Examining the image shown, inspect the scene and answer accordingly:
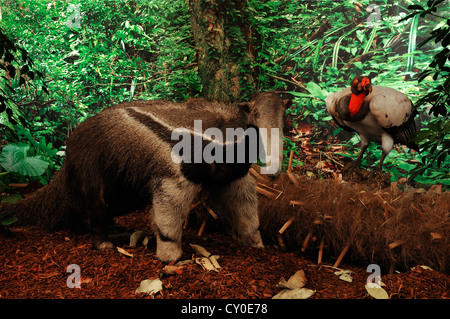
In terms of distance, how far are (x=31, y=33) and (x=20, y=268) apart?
10.6 feet

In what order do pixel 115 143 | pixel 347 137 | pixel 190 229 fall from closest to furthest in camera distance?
1. pixel 115 143
2. pixel 190 229
3. pixel 347 137

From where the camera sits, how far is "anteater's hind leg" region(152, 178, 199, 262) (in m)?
2.52

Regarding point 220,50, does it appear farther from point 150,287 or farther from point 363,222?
point 150,287

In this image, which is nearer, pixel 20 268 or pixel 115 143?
pixel 20 268

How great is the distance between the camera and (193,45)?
15.4 ft

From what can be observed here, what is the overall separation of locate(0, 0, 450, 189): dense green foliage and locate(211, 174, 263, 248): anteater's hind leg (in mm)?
1845

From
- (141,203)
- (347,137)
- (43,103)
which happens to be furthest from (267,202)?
(43,103)

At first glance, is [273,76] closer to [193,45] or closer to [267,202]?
[193,45]

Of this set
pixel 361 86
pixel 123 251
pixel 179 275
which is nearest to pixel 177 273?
pixel 179 275

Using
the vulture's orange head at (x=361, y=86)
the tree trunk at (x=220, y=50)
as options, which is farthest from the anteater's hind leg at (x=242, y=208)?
the vulture's orange head at (x=361, y=86)

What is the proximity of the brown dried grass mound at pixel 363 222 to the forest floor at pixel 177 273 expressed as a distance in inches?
5.6

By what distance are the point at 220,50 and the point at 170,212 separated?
97.6 inches

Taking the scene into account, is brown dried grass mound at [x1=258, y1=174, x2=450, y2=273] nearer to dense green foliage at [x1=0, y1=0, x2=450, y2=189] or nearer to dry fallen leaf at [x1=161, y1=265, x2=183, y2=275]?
dry fallen leaf at [x1=161, y1=265, x2=183, y2=275]

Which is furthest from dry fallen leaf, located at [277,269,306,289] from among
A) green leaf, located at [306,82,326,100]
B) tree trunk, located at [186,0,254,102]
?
green leaf, located at [306,82,326,100]
